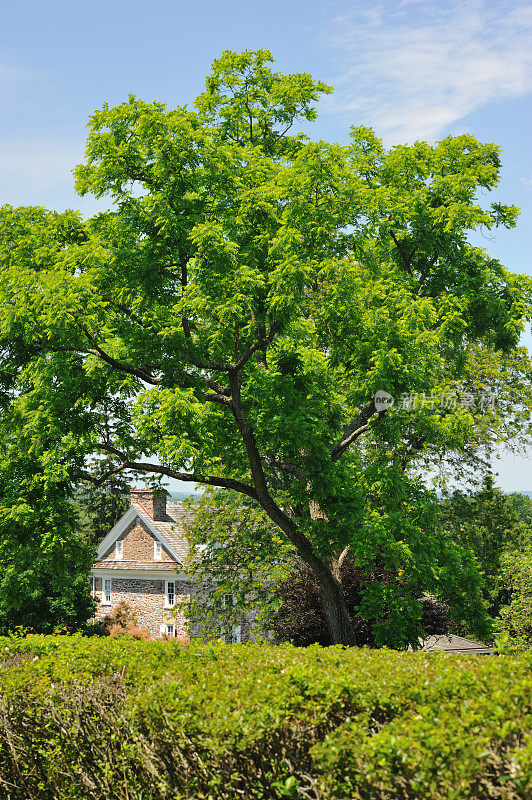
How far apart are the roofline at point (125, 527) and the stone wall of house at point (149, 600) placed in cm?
215

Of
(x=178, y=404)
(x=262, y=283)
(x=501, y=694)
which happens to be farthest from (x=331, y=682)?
(x=262, y=283)

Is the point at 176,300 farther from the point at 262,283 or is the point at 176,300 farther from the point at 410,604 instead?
the point at 410,604

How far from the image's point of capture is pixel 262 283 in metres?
12.4

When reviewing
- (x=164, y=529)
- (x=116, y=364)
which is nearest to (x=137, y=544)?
(x=164, y=529)

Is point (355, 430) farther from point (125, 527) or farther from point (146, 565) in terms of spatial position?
point (125, 527)

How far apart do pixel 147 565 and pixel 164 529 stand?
7.84 ft

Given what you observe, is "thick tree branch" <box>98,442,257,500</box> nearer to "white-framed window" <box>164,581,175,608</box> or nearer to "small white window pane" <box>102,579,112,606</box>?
"white-framed window" <box>164,581,175,608</box>

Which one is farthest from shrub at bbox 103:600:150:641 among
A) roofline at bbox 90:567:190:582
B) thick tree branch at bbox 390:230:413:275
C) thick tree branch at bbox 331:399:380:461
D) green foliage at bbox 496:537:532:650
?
thick tree branch at bbox 390:230:413:275

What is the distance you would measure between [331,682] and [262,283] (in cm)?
820

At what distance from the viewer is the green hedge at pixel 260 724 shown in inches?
168

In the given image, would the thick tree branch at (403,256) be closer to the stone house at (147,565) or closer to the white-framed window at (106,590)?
the stone house at (147,565)

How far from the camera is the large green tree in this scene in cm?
1300

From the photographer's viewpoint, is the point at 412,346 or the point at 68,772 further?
the point at 412,346

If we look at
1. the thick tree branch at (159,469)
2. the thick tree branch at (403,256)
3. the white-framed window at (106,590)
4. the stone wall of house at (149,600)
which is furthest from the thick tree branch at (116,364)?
the white-framed window at (106,590)
